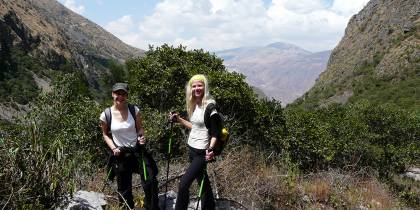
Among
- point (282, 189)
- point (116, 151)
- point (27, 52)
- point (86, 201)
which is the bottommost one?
point (282, 189)

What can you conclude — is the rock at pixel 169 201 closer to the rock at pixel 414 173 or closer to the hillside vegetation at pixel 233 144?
the hillside vegetation at pixel 233 144

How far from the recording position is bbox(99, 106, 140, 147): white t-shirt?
5.62 m

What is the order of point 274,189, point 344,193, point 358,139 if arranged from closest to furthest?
1. point 274,189
2. point 344,193
3. point 358,139

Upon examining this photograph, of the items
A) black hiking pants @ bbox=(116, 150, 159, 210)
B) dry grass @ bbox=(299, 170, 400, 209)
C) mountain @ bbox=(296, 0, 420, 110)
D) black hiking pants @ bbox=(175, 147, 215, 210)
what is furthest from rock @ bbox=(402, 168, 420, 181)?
mountain @ bbox=(296, 0, 420, 110)

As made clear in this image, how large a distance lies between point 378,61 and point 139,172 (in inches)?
3147

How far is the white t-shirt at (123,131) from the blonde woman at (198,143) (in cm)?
75

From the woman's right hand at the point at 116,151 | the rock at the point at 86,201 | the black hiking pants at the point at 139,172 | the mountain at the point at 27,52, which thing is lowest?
the rock at the point at 86,201

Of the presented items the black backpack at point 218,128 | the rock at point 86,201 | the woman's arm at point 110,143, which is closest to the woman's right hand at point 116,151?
the woman's arm at point 110,143

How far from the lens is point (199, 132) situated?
553 cm

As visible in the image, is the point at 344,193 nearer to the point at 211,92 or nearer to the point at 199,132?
the point at 199,132

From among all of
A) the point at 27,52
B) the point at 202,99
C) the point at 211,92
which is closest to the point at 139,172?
the point at 202,99

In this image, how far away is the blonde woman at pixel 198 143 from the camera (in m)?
5.42

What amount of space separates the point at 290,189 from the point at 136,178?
105 inches

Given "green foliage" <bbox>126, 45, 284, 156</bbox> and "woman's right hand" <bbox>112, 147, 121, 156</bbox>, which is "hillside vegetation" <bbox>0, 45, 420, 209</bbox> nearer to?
"green foliage" <bbox>126, 45, 284, 156</bbox>
